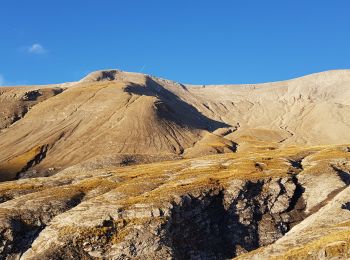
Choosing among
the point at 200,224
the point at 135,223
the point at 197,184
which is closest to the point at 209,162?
the point at 197,184

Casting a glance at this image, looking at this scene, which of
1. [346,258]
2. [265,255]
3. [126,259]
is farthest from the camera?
[126,259]

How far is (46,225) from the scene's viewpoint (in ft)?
234

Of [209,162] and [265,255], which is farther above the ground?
[209,162]

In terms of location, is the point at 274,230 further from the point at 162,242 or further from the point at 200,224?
the point at 162,242

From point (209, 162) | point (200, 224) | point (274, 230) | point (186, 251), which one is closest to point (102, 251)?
point (186, 251)

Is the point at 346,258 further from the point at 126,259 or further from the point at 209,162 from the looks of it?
the point at 209,162

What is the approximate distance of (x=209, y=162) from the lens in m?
124

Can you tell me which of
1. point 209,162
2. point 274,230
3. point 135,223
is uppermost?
point 209,162

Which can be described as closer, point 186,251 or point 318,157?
point 186,251

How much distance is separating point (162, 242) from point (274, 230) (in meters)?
23.8

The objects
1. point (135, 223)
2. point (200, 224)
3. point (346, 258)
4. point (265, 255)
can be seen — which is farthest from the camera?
point (200, 224)

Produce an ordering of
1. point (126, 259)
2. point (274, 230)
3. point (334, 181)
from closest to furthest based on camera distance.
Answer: point (126, 259) < point (274, 230) < point (334, 181)

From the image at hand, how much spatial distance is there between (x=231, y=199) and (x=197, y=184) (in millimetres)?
6311

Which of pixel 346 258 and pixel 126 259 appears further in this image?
pixel 126 259
